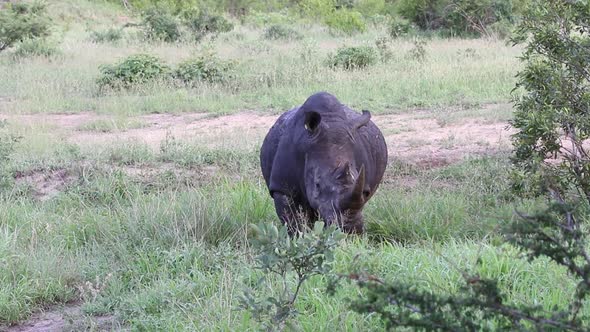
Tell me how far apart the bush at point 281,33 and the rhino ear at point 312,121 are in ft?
53.9

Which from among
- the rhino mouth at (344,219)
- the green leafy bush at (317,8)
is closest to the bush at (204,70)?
the rhino mouth at (344,219)

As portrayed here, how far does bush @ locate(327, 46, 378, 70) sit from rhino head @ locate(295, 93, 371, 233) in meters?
9.11

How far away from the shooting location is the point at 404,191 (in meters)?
7.65

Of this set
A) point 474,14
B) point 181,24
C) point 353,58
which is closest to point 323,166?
point 353,58

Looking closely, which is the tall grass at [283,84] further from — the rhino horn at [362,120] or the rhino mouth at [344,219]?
the rhino mouth at [344,219]

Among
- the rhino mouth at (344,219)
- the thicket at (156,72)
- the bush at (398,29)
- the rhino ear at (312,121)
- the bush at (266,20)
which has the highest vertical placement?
the rhino ear at (312,121)

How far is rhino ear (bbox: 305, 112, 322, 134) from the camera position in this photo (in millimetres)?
5730

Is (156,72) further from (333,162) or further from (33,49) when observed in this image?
(333,162)

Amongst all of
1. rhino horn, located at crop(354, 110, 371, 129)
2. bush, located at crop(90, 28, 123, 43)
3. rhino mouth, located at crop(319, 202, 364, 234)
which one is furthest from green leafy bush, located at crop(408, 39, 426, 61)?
rhino mouth, located at crop(319, 202, 364, 234)

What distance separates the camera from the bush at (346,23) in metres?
24.1

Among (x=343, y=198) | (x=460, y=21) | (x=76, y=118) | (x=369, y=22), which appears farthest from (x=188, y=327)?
(x=369, y=22)

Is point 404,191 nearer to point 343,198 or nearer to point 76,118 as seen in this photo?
point 343,198

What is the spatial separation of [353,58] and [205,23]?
851 cm

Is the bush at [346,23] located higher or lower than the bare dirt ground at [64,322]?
lower
